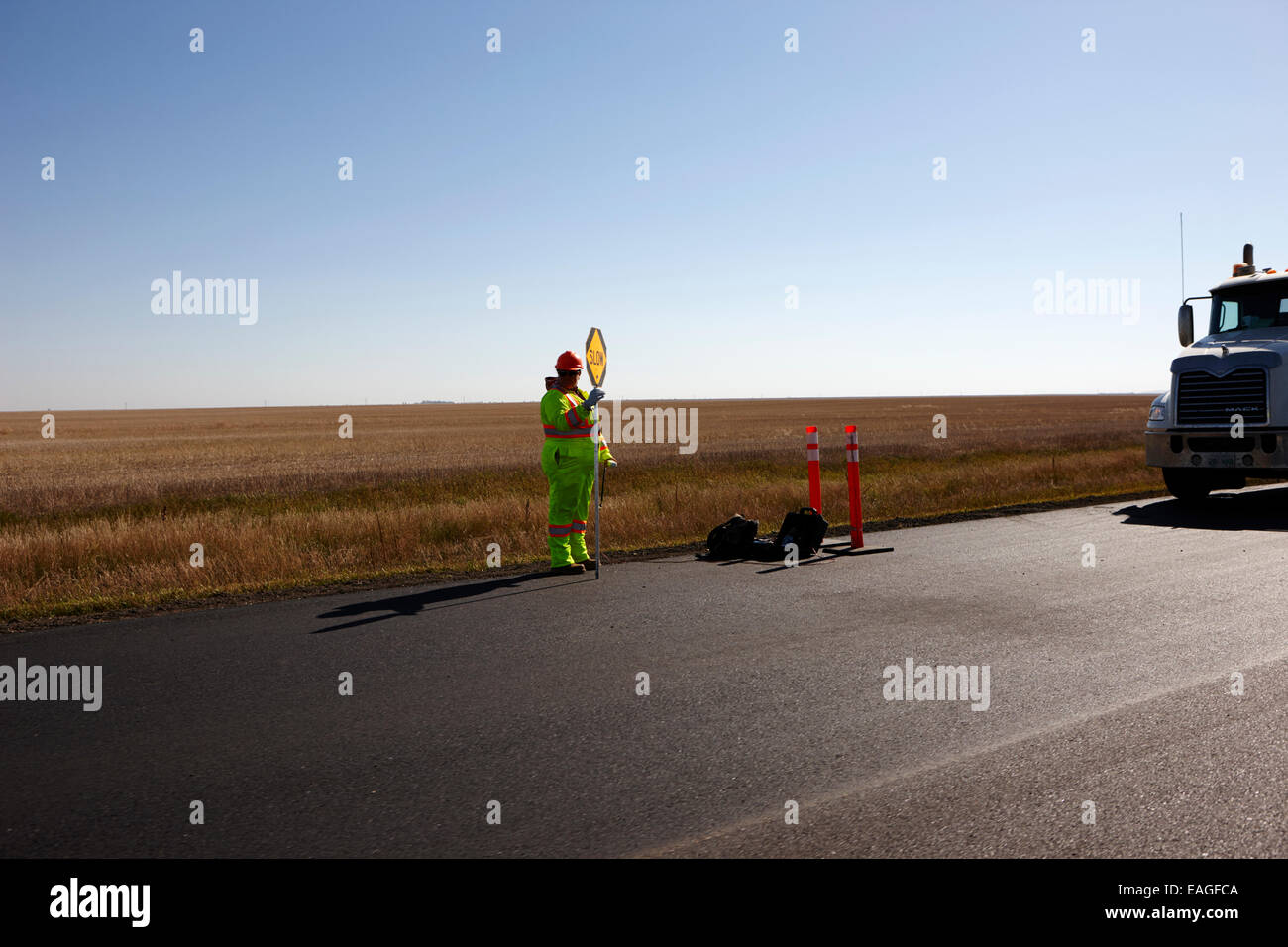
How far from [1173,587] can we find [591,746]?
5599 millimetres

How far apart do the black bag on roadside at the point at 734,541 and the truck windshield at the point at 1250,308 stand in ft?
29.8

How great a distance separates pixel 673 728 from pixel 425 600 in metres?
3.85

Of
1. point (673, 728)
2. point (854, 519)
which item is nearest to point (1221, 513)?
point (854, 519)

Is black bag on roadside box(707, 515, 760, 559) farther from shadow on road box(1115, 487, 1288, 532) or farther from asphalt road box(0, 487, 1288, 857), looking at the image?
shadow on road box(1115, 487, 1288, 532)

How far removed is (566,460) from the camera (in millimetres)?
9273

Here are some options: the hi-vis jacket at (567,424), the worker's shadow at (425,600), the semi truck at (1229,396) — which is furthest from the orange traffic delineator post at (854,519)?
the semi truck at (1229,396)

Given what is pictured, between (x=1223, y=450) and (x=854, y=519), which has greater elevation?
(x=1223, y=450)

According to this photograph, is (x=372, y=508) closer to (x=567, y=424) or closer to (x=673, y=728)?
(x=567, y=424)

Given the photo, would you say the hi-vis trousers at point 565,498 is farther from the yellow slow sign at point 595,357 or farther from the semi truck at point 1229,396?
the semi truck at point 1229,396

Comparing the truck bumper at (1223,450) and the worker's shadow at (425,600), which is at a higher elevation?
the truck bumper at (1223,450)

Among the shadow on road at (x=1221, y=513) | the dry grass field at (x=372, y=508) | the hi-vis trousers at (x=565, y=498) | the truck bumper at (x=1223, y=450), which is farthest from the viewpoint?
the truck bumper at (x=1223, y=450)

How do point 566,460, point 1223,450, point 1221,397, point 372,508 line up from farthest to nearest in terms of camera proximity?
point 372,508, point 1221,397, point 1223,450, point 566,460

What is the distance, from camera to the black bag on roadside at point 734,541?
1003cm
